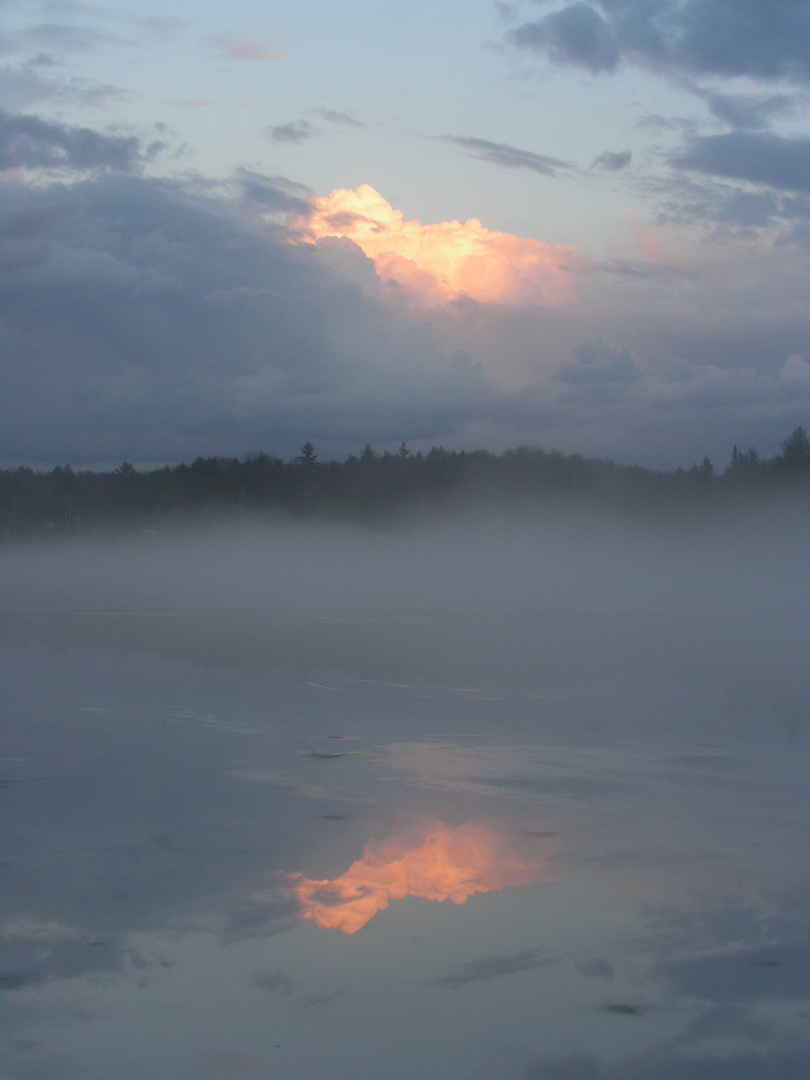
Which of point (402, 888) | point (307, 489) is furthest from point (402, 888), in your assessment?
point (307, 489)

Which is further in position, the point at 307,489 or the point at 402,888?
the point at 307,489

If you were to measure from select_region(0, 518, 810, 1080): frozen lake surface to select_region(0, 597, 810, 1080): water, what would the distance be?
2 centimetres

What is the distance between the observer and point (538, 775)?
30.5 feet

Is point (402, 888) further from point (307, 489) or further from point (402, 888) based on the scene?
point (307, 489)

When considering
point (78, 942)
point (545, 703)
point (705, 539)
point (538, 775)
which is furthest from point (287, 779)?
point (705, 539)

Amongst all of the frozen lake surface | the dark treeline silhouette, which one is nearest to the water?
the frozen lake surface

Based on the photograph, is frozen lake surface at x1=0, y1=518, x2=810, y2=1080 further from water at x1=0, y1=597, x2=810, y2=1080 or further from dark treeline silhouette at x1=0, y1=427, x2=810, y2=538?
Result: dark treeline silhouette at x1=0, y1=427, x2=810, y2=538

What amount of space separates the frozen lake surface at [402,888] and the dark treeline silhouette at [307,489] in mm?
87130

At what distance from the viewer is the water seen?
436cm

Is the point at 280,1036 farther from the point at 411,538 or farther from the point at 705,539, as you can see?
the point at 411,538

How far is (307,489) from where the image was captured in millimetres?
108500

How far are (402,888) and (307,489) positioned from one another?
338 ft

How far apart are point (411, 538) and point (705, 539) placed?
29.5m

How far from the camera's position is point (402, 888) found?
6.19m
